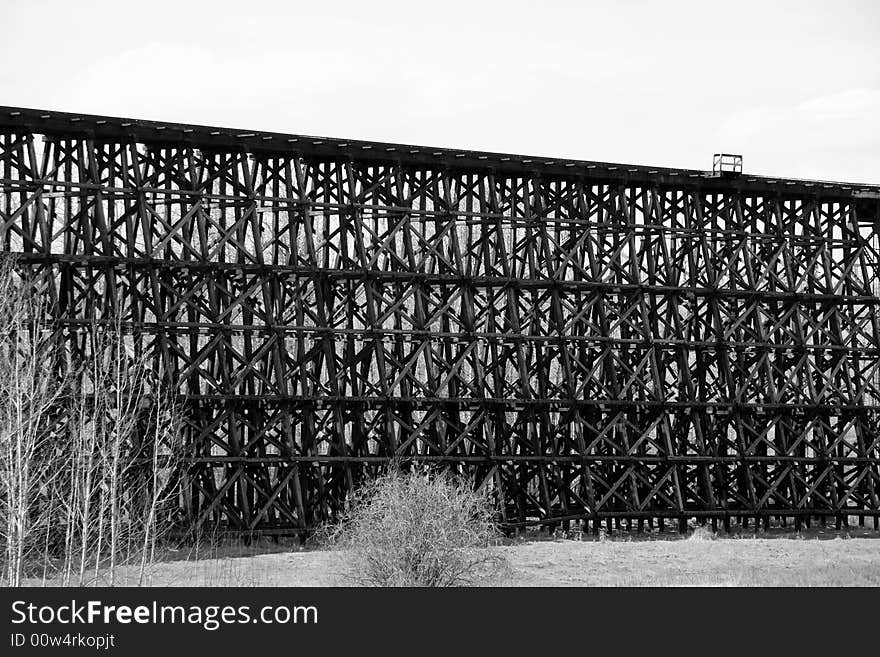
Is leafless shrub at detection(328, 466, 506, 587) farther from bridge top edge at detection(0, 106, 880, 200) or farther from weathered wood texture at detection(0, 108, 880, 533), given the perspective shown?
bridge top edge at detection(0, 106, 880, 200)

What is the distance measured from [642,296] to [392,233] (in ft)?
20.2

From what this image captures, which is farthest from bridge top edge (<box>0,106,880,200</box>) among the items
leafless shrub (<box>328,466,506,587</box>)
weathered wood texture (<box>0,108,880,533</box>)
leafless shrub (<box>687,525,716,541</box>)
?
leafless shrub (<box>328,466,506,587</box>)

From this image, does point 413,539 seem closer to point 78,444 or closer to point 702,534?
point 78,444

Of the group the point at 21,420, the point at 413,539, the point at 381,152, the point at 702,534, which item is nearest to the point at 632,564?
the point at 702,534

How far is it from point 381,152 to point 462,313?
394 cm

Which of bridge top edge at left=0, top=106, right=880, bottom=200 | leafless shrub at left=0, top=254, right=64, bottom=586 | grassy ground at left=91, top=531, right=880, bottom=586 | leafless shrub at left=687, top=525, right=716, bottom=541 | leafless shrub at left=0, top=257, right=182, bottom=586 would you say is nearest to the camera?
leafless shrub at left=0, top=254, right=64, bottom=586

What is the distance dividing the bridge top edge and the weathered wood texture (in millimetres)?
52

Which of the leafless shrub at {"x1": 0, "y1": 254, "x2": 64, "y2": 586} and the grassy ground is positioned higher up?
the leafless shrub at {"x1": 0, "y1": 254, "x2": 64, "y2": 586}

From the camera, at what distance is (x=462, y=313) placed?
27.8 metres

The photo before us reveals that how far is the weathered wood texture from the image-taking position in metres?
25.0

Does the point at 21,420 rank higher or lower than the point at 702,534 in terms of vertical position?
higher

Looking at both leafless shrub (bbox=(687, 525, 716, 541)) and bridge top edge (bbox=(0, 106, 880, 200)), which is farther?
leafless shrub (bbox=(687, 525, 716, 541))
